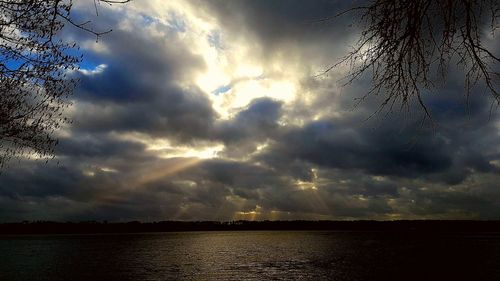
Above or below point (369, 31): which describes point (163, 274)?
below

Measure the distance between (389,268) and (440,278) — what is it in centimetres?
1401

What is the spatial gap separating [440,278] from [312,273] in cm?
2005

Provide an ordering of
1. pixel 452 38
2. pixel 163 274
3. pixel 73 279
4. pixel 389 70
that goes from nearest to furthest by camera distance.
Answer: pixel 452 38, pixel 389 70, pixel 73 279, pixel 163 274

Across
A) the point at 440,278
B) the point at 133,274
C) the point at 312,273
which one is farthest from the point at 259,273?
the point at 440,278

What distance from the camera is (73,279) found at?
66062 mm

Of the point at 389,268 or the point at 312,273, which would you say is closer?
the point at 312,273

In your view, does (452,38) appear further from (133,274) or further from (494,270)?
(494,270)

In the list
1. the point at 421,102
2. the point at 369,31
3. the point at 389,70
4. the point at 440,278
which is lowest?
the point at 440,278

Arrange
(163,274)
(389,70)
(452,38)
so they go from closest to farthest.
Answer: (452,38), (389,70), (163,274)

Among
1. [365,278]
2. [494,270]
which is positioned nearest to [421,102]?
[365,278]

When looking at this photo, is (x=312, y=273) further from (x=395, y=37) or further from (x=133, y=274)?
(x=395, y=37)

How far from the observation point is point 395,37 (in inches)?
204

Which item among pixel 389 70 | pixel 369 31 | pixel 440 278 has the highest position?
pixel 369 31

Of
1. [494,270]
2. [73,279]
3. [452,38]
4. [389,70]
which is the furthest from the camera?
[494,270]
